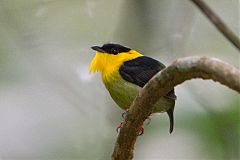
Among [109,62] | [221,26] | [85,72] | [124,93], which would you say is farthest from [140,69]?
[221,26]

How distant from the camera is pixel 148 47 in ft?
14.5

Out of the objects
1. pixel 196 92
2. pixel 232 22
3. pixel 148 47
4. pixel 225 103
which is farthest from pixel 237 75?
pixel 232 22

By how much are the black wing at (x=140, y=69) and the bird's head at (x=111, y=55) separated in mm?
161

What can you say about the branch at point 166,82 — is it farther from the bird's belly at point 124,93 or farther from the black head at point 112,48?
the black head at point 112,48

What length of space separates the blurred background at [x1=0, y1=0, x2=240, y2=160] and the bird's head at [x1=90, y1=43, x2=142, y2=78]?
7 centimetres

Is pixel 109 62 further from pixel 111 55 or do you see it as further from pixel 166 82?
pixel 166 82

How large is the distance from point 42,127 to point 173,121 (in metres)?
1.72

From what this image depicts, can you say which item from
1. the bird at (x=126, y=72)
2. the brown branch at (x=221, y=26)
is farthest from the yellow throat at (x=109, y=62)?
the brown branch at (x=221, y=26)

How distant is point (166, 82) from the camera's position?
2.27 m

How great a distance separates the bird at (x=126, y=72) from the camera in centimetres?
383

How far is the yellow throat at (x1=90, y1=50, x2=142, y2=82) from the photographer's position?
13.7 feet

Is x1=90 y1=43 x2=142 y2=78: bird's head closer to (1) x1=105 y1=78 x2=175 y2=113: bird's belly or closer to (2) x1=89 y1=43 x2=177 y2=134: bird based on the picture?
(2) x1=89 y1=43 x2=177 y2=134: bird

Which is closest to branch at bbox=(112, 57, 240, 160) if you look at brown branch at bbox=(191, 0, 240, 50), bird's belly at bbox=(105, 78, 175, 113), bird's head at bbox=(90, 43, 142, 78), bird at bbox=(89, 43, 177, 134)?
brown branch at bbox=(191, 0, 240, 50)

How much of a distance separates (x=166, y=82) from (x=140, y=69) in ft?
5.43
